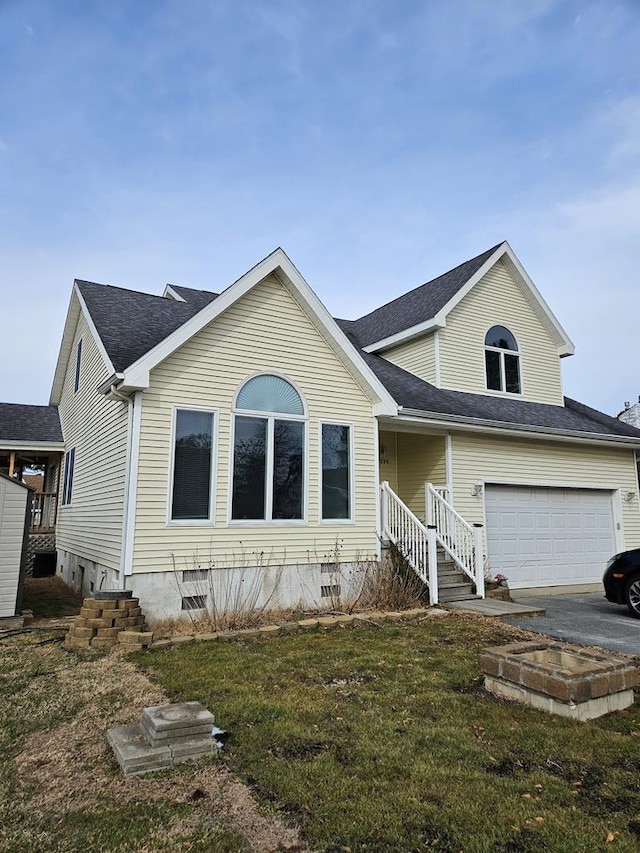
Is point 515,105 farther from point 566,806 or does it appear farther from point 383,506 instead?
point 566,806

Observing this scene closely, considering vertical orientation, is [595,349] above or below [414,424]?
above

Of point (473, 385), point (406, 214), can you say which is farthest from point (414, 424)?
point (406, 214)

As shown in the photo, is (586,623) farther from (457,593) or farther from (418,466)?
(418,466)

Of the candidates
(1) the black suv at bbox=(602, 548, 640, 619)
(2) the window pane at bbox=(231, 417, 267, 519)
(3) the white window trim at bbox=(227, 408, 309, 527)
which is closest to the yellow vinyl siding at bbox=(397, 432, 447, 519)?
(1) the black suv at bbox=(602, 548, 640, 619)

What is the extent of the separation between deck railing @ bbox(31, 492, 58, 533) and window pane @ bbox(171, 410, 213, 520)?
9697 millimetres

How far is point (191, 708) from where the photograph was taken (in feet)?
12.7

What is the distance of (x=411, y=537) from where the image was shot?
32.6 ft

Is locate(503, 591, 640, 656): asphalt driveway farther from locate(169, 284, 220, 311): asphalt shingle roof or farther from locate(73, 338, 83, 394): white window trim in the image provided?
locate(73, 338, 83, 394): white window trim

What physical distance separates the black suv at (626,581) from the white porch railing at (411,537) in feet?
9.98

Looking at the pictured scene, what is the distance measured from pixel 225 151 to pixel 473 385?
8.69m

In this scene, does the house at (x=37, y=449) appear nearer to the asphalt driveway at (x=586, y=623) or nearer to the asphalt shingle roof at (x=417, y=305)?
the asphalt shingle roof at (x=417, y=305)

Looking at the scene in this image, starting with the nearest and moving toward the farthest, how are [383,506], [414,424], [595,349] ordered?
[383,506], [414,424], [595,349]

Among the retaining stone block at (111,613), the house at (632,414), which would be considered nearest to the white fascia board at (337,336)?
the retaining stone block at (111,613)

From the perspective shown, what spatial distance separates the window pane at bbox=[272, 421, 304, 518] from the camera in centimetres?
901
